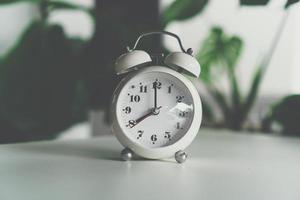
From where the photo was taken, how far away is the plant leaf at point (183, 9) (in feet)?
5.26

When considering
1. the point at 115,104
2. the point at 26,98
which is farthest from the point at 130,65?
the point at 26,98

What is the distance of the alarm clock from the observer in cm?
96

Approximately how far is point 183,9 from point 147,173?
2.92 ft

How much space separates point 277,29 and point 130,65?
2.62 feet

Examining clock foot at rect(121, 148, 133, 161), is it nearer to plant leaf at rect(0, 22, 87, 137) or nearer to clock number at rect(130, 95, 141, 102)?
clock number at rect(130, 95, 141, 102)

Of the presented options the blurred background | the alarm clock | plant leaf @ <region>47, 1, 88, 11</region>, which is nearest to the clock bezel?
the alarm clock

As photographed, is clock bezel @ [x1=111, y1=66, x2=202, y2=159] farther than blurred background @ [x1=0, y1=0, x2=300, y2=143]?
No

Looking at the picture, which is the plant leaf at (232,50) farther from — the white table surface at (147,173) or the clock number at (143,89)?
the clock number at (143,89)

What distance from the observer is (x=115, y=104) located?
959 millimetres

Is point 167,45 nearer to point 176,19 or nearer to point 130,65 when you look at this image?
point 176,19

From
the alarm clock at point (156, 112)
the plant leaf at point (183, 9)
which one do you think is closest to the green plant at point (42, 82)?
the plant leaf at point (183, 9)

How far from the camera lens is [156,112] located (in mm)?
968

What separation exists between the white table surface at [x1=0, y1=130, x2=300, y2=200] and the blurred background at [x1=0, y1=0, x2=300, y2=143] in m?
0.34

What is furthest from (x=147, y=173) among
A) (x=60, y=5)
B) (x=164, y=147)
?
(x=60, y=5)
